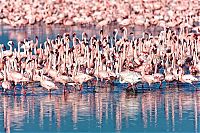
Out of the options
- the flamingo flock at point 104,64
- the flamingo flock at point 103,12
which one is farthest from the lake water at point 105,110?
the flamingo flock at point 103,12

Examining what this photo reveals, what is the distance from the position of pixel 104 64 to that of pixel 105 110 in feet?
15.0

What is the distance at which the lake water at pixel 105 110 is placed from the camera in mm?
18266

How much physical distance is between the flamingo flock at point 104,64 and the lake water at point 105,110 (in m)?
A: 0.30

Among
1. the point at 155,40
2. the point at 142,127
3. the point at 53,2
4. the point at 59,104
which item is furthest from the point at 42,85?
the point at 53,2

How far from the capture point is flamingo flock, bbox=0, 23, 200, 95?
22.6 meters

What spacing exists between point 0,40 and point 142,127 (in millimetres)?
18481

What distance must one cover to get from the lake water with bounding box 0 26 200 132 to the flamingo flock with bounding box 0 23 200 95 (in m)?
0.30

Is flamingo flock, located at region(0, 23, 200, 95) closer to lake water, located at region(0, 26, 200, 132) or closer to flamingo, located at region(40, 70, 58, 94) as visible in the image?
flamingo, located at region(40, 70, 58, 94)

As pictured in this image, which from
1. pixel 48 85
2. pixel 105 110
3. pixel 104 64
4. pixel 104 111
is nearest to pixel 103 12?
pixel 104 64

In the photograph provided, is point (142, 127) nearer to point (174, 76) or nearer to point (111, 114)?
point (111, 114)

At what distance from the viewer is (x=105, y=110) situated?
20.0 m

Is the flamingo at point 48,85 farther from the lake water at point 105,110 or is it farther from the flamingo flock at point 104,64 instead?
the lake water at point 105,110

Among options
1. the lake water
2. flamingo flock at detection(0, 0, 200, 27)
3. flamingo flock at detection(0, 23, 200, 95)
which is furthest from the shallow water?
flamingo flock at detection(0, 0, 200, 27)

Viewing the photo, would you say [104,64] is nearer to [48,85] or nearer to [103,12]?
[48,85]
